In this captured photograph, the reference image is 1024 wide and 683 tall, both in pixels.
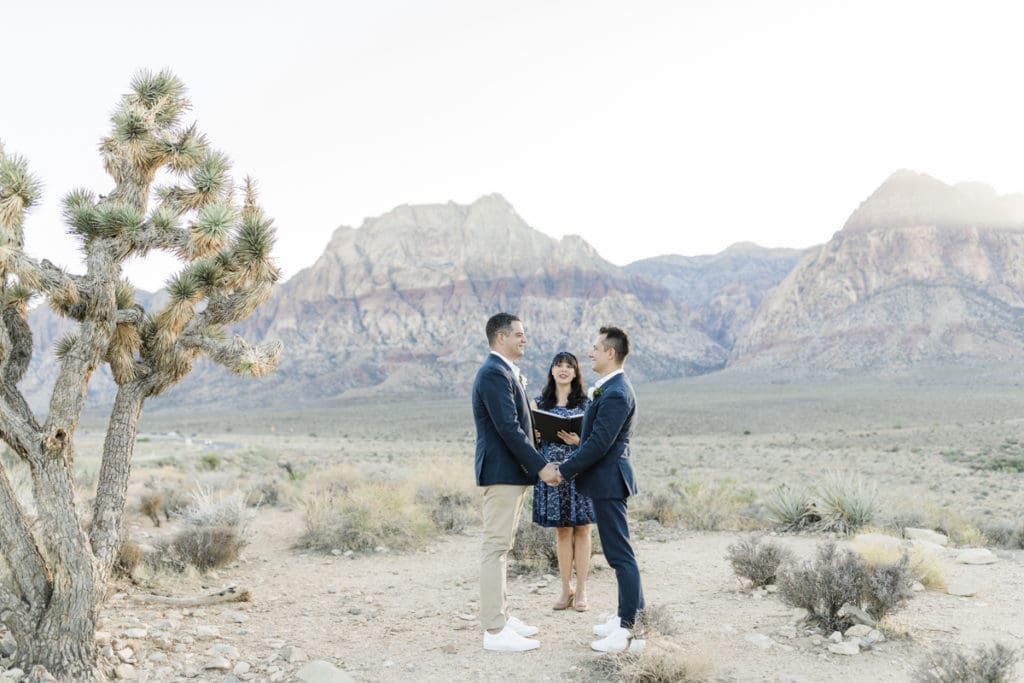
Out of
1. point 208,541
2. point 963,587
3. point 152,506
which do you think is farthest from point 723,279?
point 208,541

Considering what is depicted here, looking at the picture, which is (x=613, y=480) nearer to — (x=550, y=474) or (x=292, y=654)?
(x=550, y=474)

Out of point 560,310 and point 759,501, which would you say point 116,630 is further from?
point 560,310

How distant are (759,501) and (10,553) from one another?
10887mm

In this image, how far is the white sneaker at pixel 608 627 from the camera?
5.45 metres

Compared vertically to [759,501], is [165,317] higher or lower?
higher

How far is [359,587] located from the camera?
312 inches

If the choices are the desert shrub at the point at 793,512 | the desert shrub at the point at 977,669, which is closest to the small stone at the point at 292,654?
the desert shrub at the point at 977,669

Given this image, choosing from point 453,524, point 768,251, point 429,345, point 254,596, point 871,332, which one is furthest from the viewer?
point 768,251

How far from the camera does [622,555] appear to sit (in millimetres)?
5230

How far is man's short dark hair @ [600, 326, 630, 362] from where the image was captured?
5.50 m

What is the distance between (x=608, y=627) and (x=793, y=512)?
6.28 m

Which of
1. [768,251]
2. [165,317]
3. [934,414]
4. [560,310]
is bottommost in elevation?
[934,414]

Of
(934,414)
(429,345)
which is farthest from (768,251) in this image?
(934,414)

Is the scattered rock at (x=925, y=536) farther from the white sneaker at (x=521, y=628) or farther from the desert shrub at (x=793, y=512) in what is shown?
the white sneaker at (x=521, y=628)
